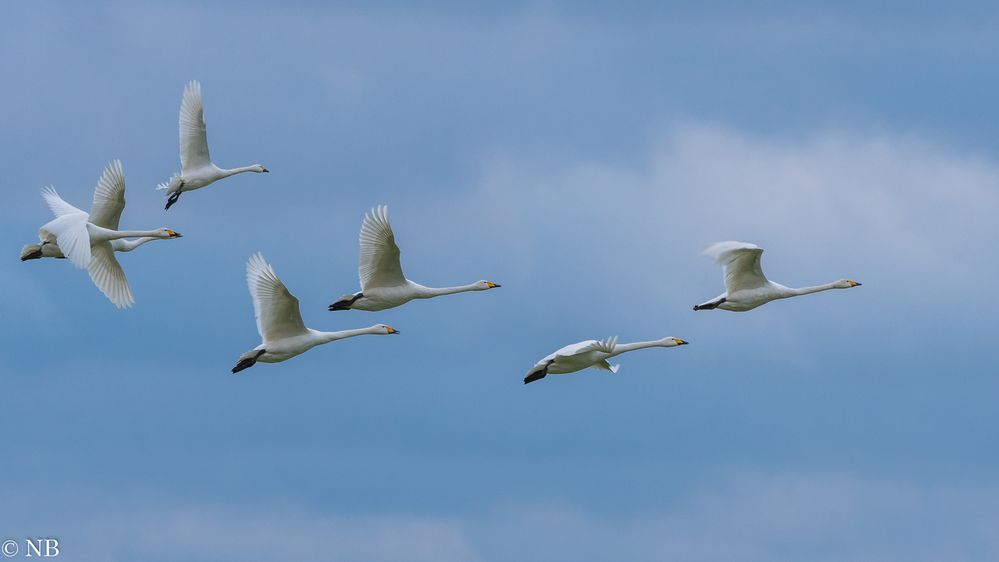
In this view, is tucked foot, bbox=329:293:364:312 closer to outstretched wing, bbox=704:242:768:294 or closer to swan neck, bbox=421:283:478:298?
swan neck, bbox=421:283:478:298

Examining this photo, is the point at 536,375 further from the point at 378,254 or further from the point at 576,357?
the point at 378,254

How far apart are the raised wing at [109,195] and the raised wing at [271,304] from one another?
8.08m

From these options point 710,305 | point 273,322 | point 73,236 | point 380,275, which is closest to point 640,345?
point 710,305

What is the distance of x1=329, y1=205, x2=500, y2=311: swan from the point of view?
4466 cm

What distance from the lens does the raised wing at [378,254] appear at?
146 ft

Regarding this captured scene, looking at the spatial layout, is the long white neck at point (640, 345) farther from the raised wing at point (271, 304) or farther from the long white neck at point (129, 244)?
the long white neck at point (129, 244)

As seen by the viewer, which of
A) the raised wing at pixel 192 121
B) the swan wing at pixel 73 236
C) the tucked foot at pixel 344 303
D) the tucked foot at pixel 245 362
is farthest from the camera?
the raised wing at pixel 192 121

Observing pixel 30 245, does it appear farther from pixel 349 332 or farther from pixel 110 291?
pixel 349 332

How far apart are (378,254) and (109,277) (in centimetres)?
851

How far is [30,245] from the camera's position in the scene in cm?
4878

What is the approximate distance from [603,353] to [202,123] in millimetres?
14562

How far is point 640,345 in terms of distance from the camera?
44469 millimetres

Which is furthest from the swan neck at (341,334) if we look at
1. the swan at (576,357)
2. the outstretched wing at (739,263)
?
the outstretched wing at (739,263)

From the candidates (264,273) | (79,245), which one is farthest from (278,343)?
(79,245)
